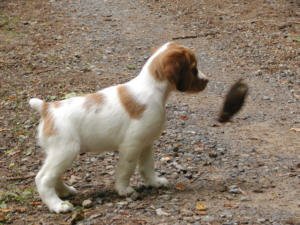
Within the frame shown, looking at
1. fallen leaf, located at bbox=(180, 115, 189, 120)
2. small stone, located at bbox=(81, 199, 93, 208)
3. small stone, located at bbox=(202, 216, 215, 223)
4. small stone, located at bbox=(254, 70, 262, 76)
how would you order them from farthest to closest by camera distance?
small stone, located at bbox=(254, 70, 262, 76) < fallen leaf, located at bbox=(180, 115, 189, 120) < small stone, located at bbox=(81, 199, 93, 208) < small stone, located at bbox=(202, 216, 215, 223)

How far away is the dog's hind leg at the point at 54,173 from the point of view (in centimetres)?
578

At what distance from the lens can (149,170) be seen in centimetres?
631

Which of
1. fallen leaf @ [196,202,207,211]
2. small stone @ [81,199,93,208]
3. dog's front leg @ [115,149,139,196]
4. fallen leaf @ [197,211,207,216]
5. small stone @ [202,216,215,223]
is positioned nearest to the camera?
small stone @ [202,216,215,223]

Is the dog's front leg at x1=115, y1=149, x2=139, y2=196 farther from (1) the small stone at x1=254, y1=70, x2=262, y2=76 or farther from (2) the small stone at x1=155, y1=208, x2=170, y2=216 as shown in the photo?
(1) the small stone at x1=254, y1=70, x2=262, y2=76

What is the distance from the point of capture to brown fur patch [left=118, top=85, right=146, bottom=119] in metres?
5.82

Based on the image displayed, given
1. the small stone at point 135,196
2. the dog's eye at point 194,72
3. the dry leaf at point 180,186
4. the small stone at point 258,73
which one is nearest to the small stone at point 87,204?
the small stone at point 135,196

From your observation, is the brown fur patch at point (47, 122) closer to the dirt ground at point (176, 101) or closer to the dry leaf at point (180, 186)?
the dirt ground at point (176, 101)

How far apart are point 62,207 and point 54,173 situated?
1.07ft

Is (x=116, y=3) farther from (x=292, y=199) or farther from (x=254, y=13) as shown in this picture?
(x=292, y=199)

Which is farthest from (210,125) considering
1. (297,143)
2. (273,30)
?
(273,30)

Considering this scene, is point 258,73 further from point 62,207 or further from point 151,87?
point 62,207

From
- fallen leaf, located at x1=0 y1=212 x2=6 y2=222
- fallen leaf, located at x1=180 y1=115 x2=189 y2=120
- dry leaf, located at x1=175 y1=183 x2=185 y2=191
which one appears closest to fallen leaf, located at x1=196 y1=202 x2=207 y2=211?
dry leaf, located at x1=175 y1=183 x2=185 y2=191

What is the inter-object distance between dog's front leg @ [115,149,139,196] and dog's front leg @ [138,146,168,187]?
0.87 ft

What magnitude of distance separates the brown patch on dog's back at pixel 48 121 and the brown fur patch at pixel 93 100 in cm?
28
